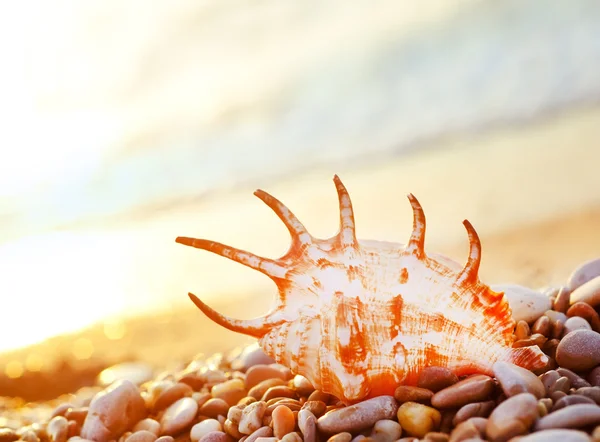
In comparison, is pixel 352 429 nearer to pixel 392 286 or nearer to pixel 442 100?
pixel 392 286

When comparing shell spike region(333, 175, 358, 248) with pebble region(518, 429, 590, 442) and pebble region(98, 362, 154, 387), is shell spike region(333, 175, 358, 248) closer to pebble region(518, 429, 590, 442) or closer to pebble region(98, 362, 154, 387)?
pebble region(518, 429, 590, 442)

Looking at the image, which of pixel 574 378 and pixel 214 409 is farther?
pixel 214 409

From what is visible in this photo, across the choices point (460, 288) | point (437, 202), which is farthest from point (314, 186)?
point (460, 288)

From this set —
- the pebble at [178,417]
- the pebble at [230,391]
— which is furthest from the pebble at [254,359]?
the pebble at [178,417]

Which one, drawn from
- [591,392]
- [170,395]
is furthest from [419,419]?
[170,395]

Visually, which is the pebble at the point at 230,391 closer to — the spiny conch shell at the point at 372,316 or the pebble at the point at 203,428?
the pebble at the point at 203,428

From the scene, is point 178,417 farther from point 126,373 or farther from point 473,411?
point 126,373
